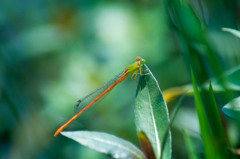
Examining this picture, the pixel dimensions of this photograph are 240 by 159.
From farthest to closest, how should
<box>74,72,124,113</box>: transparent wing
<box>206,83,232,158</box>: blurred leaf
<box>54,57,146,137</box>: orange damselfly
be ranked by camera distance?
1. <box>74,72,124,113</box>: transparent wing
2. <box>54,57,146,137</box>: orange damselfly
3. <box>206,83,232,158</box>: blurred leaf

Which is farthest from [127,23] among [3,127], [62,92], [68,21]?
[3,127]

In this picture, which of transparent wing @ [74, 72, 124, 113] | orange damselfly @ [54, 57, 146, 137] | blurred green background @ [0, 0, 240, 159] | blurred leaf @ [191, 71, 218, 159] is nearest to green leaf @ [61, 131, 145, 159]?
blurred leaf @ [191, 71, 218, 159]

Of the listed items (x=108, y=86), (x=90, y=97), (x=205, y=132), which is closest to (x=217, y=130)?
(x=205, y=132)

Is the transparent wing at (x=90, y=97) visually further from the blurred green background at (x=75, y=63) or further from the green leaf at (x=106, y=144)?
the green leaf at (x=106, y=144)

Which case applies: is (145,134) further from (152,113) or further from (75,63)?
(75,63)

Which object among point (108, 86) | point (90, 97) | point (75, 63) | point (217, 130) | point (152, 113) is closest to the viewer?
point (217, 130)

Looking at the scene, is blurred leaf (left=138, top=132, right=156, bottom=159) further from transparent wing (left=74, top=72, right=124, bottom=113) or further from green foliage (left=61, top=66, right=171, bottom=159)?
transparent wing (left=74, top=72, right=124, bottom=113)

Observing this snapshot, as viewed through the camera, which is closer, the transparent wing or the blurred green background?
the transparent wing
